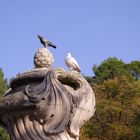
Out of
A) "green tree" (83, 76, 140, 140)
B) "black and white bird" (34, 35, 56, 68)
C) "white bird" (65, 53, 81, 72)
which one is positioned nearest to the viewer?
"black and white bird" (34, 35, 56, 68)

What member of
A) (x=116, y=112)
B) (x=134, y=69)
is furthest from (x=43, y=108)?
(x=134, y=69)

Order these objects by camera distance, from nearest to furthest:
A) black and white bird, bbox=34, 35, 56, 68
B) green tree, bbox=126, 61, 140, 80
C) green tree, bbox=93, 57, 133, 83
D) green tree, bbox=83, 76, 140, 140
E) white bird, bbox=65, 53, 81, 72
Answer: black and white bird, bbox=34, 35, 56, 68 → white bird, bbox=65, 53, 81, 72 → green tree, bbox=83, 76, 140, 140 → green tree, bbox=93, 57, 133, 83 → green tree, bbox=126, 61, 140, 80

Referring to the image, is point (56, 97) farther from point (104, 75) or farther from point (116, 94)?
point (104, 75)

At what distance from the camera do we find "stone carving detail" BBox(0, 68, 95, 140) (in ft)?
25.6

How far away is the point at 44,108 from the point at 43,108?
0.02 metres

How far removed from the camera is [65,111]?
309 inches

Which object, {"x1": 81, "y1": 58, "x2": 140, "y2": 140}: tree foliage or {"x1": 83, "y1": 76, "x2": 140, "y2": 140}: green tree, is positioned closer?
{"x1": 81, "y1": 58, "x2": 140, "y2": 140}: tree foliage

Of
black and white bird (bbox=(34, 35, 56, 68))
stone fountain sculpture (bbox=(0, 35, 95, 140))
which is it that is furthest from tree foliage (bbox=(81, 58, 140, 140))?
stone fountain sculpture (bbox=(0, 35, 95, 140))

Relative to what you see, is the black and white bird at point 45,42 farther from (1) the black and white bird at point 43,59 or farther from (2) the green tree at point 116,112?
(2) the green tree at point 116,112

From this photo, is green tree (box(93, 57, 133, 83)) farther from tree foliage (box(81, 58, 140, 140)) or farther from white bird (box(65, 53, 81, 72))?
white bird (box(65, 53, 81, 72))

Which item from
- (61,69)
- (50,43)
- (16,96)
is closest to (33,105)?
(16,96)

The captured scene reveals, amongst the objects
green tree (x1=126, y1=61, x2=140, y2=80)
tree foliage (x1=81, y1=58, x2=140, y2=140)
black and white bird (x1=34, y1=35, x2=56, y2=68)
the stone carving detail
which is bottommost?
the stone carving detail

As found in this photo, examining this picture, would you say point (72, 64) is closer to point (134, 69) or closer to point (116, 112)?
point (116, 112)

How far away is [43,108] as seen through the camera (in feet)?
25.5
